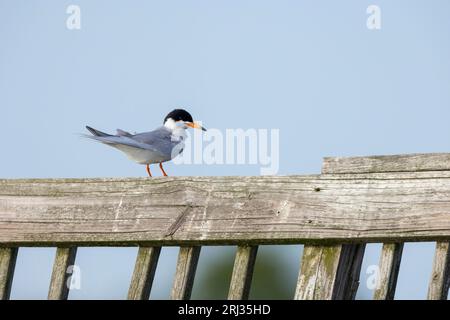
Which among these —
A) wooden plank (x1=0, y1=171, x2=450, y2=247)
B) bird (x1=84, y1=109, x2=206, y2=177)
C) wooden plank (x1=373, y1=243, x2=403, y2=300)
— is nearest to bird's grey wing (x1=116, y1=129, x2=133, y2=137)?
bird (x1=84, y1=109, x2=206, y2=177)

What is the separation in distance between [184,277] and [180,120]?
5291mm

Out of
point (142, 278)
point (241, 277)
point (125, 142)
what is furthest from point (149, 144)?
point (241, 277)

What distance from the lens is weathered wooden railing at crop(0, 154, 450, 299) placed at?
2791 mm

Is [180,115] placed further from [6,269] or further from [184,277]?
[184,277]

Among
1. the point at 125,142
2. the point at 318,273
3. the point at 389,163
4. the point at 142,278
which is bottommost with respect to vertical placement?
the point at 125,142

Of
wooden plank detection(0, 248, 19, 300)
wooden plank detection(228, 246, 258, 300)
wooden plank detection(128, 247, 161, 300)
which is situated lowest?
wooden plank detection(0, 248, 19, 300)

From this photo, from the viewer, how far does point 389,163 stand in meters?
2.88

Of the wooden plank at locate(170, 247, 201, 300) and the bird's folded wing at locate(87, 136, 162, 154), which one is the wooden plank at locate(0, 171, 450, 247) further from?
the bird's folded wing at locate(87, 136, 162, 154)

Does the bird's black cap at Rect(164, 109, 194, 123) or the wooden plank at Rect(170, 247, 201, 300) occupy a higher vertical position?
the wooden plank at Rect(170, 247, 201, 300)

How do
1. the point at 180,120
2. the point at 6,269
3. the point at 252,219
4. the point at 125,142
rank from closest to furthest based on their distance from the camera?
the point at 252,219 < the point at 6,269 < the point at 125,142 < the point at 180,120

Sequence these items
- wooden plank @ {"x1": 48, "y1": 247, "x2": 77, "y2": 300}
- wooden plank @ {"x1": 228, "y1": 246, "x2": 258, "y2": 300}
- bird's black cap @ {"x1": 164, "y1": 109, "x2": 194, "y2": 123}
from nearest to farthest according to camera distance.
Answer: wooden plank @ {"x1": 228, "y1": 246, "x2": 258, "y2": 300}
wooden plank @ {"x1": 48, "y1": 247, "x2": 77, "y2": 300}
bird's black cap @ {"x1": 164, "y1": 109, "x2": 194, "y2": 123}

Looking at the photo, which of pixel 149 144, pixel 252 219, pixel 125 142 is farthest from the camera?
pixel 149 144

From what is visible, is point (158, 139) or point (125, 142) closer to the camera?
point (125, 142)
